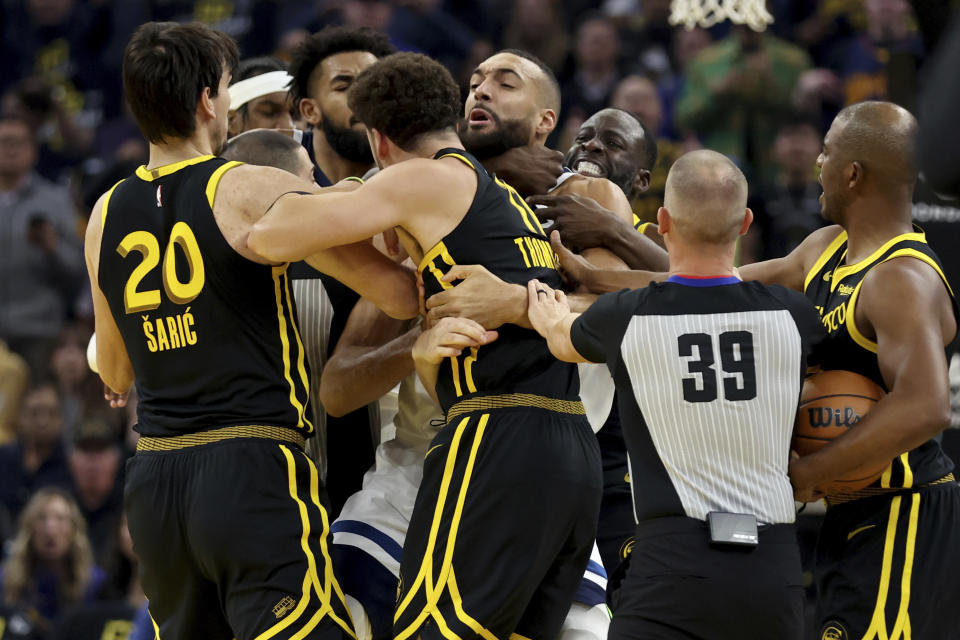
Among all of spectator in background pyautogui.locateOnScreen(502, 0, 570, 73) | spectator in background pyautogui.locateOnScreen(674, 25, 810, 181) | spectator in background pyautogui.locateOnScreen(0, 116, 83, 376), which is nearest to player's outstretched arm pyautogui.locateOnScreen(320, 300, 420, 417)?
spectator in background pyautogui.locateOnScreen(674, 25, 810, 181)

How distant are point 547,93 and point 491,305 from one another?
4.59ft

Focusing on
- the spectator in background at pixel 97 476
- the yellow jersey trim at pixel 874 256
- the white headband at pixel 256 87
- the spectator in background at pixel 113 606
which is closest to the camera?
the yellow jersey trim at pixel 874 256

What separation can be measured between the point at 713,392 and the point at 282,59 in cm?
611

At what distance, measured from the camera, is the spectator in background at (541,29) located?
12312mm

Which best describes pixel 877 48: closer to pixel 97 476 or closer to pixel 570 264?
pixel 570 264

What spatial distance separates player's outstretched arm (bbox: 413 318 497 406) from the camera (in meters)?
4.85

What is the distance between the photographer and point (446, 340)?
4.87 m

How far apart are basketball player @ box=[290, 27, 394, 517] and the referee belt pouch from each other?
1.99m

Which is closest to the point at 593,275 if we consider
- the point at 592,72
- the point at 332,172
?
the point at 332,172

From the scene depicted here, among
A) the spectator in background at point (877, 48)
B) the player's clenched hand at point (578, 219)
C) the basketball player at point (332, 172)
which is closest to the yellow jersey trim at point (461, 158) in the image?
the player's clenched hand at point (578, 219)

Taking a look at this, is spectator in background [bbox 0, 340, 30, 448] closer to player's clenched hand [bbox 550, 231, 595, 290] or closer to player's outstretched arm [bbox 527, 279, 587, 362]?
player's clenched hand [bbox 550, 231, 595, 290]

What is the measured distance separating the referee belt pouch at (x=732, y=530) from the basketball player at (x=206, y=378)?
132 centimetres

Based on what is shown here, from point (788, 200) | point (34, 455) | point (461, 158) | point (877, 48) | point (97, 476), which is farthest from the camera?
point (34, 455)

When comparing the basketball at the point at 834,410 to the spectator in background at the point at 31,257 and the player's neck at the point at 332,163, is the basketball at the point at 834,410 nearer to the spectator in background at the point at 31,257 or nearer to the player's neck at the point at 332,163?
the player's neck at the point at 332,163
